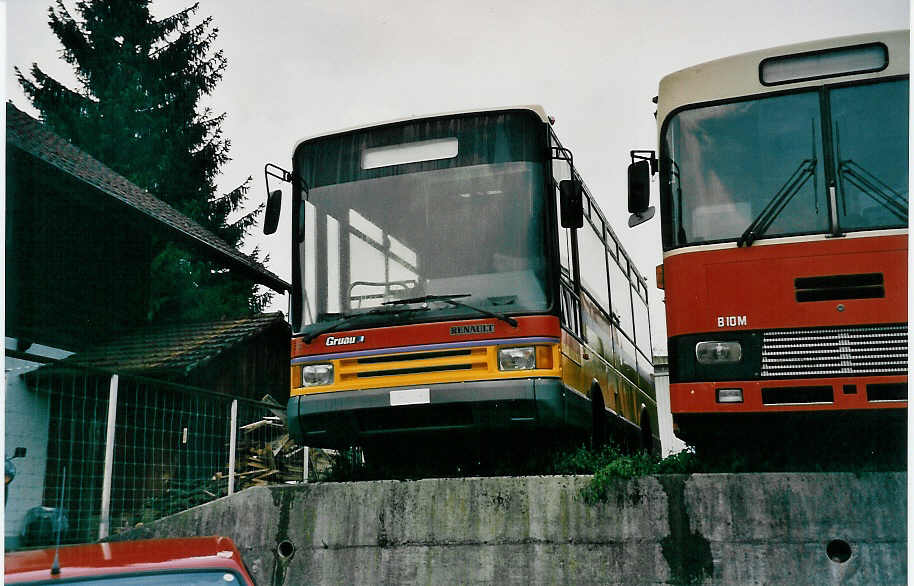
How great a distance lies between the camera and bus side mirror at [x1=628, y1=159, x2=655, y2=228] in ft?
20.9

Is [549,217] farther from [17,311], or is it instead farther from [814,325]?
[17,311]

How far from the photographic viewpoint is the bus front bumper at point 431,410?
249 inches

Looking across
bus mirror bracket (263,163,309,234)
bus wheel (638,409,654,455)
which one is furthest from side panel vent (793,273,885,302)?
bus wheel (638,409,654,455)

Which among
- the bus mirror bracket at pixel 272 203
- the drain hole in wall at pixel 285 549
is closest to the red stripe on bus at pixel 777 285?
the drain hole in wall at pixel 285 549

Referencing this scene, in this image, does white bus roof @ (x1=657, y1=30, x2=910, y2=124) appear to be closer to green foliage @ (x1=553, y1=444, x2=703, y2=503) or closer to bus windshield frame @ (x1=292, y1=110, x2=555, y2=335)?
bus windshield frame @ (x1=292, y1=110, x2=555, y2=335)

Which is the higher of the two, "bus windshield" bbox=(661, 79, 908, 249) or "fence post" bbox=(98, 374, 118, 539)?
"bus windshield" bbox=(661, 79, 908, 249)

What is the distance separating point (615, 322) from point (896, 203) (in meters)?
3.85

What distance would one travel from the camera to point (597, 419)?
765cm

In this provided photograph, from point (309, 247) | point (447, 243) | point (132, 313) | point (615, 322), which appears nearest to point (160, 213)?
point (132, 313)

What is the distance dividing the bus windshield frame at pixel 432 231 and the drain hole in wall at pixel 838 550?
7.54 ft

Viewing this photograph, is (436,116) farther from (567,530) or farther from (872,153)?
(567,530)

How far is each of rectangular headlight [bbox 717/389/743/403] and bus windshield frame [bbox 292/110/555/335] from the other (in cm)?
132

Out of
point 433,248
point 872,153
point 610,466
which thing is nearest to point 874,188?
point 872,153

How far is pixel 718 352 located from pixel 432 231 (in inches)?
84.8
